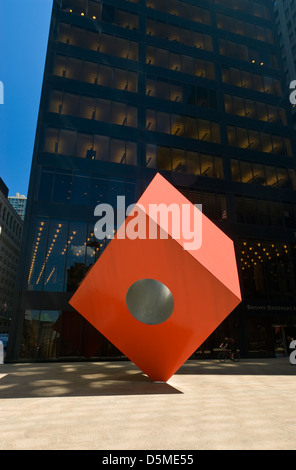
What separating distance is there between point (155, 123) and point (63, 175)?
848 cm

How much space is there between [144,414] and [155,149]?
18.8m

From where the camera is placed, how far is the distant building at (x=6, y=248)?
55.3 metres

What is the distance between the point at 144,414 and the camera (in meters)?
5.68

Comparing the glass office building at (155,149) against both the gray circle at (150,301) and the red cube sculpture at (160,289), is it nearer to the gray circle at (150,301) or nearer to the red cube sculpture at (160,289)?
the red cube sculpture at (160,289)

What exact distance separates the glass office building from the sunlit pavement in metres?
7.46

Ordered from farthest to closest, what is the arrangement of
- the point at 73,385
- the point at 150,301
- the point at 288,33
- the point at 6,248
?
the point at 6,248 → the point at 288,33 → the point at 73,385 → the point at 150,301

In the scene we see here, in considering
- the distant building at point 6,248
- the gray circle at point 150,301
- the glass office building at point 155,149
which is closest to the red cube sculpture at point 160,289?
the gray circle at point 150,301

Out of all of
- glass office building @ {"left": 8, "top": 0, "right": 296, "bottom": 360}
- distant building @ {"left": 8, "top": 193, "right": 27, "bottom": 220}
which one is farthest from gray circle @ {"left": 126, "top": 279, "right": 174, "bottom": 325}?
distant building @ {"left": 8, "top": 193, "right": 27, "bottom": 220}

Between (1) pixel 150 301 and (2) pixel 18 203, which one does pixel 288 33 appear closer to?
(1) pixel 150 301

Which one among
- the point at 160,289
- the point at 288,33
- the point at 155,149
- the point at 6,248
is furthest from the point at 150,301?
the point at 6,248

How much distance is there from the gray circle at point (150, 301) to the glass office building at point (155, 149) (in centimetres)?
948

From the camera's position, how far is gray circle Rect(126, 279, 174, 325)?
820cm
